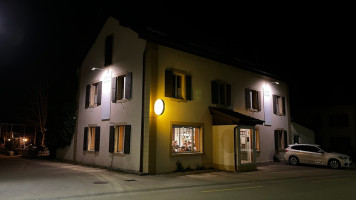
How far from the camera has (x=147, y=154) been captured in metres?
13.3

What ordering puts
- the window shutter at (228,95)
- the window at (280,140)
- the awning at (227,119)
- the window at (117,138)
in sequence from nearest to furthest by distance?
the awning at (227,119) → the window at (117,138) → the window shutter at (228,95) → the window at (280,140)

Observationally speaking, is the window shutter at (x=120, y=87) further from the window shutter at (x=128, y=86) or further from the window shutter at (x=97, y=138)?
the window shutter at (x=97, y=138)

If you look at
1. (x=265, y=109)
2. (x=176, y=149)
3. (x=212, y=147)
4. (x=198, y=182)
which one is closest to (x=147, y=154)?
(x=176, y=149)

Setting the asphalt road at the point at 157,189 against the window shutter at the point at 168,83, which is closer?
the asphalt road at the point at 157,189

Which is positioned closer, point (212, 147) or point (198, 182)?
point (198, 182)

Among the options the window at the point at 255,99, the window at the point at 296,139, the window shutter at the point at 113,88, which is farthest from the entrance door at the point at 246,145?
the window at the point at 296,139

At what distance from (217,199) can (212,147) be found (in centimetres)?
843

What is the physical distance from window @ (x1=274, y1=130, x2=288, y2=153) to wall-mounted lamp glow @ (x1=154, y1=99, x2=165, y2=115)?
12.3 metres

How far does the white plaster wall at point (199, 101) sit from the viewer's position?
557 inches

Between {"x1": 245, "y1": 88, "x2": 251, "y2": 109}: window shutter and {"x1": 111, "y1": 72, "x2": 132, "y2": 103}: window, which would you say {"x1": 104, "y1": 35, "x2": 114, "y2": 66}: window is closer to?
{"x1": 111, "y1": 72, "x2": 132, "y2": 103}: window

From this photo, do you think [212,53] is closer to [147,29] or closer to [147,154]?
[147,29]

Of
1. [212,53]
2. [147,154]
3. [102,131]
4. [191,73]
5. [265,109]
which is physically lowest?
[147,154]

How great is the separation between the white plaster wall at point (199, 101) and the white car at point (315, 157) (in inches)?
73.1

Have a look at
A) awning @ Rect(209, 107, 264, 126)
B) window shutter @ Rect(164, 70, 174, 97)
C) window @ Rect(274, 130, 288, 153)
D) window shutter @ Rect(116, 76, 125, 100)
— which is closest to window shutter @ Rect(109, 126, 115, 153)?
A: window shutter @ Rect(116, 76, 125, 100)
